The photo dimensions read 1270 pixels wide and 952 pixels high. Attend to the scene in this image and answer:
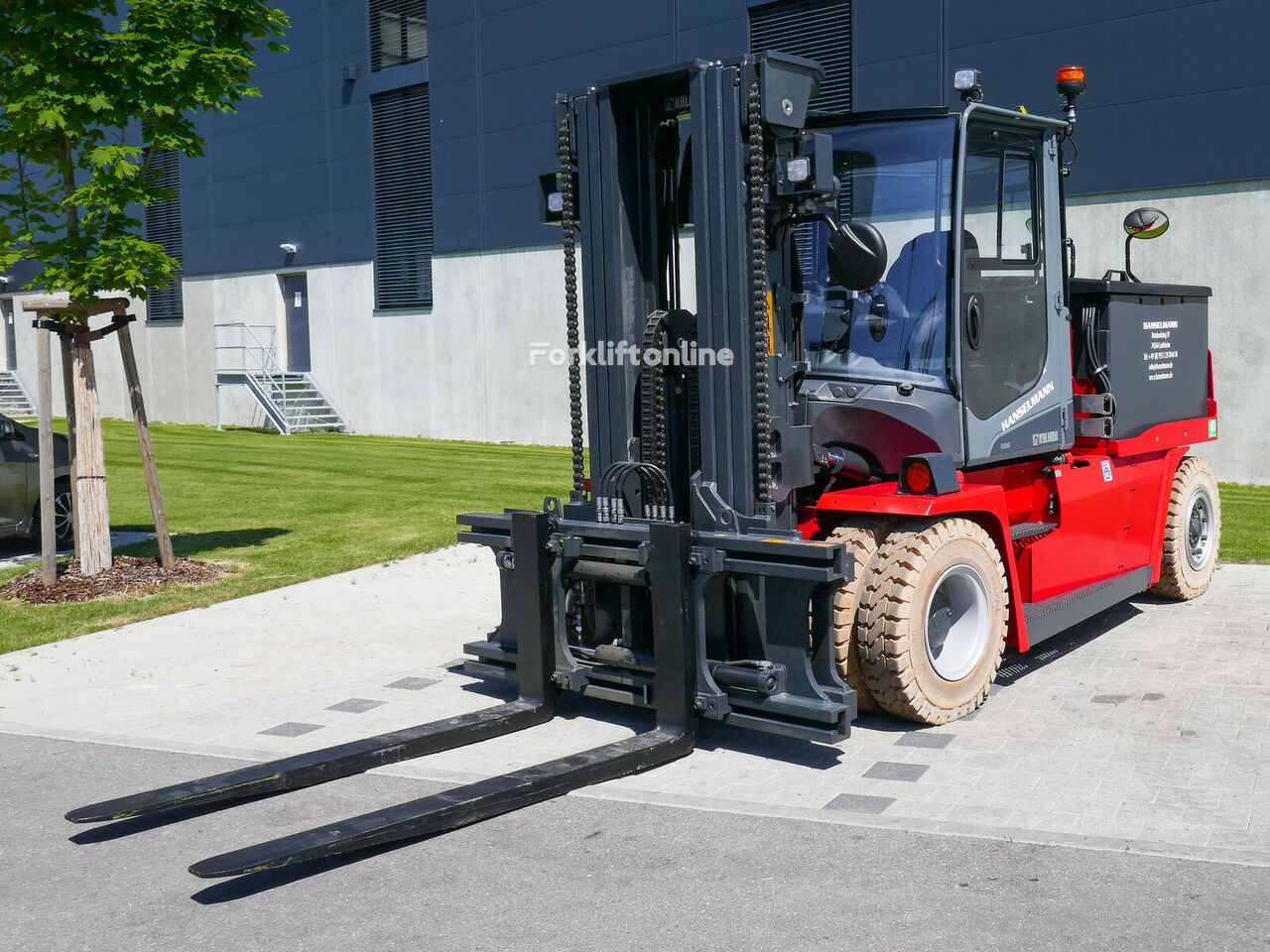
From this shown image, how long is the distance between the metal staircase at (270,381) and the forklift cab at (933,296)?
24408mm

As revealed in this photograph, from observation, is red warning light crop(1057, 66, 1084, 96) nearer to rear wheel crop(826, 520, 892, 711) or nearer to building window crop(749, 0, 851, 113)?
rear wheel crop(826, 520, 892, 711)

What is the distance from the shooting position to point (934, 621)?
268 inches

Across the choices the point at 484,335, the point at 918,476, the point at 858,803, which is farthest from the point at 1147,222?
the point at 484,335

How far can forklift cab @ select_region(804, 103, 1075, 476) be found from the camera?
6.75 m

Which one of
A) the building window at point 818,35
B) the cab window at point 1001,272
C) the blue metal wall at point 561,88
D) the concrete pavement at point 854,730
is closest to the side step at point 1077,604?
the concrete pavement at point 854,730

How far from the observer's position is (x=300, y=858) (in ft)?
15.4

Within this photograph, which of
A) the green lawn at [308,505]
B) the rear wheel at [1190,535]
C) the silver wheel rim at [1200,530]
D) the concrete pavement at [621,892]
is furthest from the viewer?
the green lawn at [308,505]

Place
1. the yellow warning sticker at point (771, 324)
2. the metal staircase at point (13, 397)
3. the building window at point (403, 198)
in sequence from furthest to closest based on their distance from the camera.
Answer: the metal staircase at point (13, 397), the building window at point (403, 198), the yellow warning sticker at point (771, 324)

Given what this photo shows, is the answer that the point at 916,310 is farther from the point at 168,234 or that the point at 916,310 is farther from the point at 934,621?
the point at 168,234

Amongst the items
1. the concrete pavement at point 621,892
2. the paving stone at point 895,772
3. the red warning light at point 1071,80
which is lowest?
the concrete pavement at point 621,892

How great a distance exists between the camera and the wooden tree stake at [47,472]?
10.5 metres

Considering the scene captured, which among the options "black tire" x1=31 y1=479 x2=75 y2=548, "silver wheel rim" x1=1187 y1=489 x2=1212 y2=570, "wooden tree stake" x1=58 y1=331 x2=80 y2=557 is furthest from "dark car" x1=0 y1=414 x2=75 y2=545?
"silver wheel rim" x1=1187 y1=489 x2=1212 y2=570

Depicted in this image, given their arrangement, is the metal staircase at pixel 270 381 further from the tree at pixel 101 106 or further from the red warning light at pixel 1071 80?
the red warning light at pixel 1071 80

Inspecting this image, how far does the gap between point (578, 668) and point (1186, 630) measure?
4.47 m
